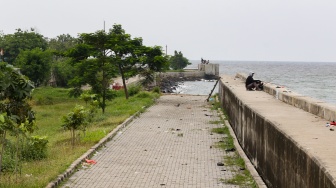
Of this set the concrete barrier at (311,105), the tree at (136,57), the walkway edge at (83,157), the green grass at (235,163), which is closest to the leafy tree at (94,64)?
the tree at (136,57)

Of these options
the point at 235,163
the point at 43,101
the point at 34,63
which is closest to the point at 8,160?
the point at 235,163

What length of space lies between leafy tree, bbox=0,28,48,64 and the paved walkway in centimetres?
3924

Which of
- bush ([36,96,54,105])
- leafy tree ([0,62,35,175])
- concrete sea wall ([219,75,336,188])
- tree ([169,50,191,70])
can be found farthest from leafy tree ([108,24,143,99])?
tree ([169,50,191,70])

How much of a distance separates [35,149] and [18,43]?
47360mm

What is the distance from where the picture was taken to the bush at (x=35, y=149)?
12.8 m

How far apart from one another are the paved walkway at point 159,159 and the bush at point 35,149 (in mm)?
1341

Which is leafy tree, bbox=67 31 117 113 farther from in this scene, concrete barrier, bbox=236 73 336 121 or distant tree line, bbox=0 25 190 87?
concrete barrier, bbox=236 73 336 121

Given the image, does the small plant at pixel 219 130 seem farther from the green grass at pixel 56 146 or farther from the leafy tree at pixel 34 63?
the leafy tree at pixel 34 63

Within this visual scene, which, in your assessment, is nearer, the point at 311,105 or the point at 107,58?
the point at 311,105

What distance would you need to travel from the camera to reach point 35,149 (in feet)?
42.4

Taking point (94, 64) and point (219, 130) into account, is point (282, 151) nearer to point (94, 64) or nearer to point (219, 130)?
point (219, 130)

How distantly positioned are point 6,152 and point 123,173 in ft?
10.6

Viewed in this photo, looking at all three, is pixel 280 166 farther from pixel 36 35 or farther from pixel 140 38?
pixel 36 35

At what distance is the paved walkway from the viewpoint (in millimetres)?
10812
